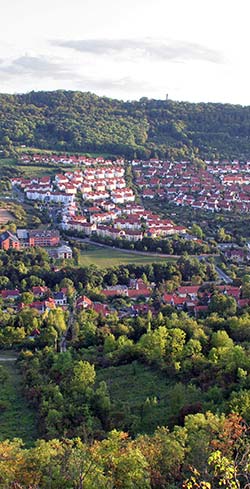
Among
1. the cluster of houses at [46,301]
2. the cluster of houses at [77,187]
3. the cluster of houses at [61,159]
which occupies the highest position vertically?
the cluster of houses at [61,159]

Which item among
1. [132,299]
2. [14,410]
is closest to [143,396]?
[14,410]

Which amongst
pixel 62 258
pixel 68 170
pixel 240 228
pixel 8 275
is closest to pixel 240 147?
pixel 68 170

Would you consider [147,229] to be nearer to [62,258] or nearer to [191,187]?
[62,258]

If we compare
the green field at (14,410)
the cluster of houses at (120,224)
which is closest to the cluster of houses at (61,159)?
the cluster of houses at (120,224)

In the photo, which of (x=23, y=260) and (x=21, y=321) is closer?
(x=21, y=321)

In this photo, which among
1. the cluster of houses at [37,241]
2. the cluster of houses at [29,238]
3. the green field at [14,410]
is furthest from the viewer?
the cluster of houses at [29,238]

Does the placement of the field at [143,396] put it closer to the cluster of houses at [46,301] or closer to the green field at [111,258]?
the cluster of houses at [46,301]
